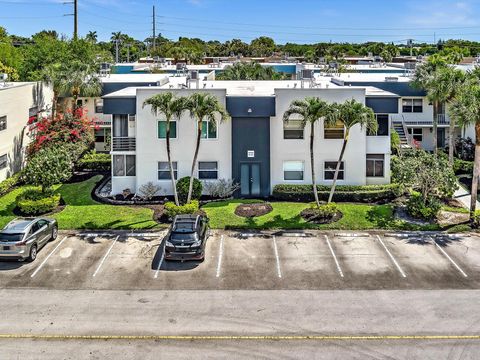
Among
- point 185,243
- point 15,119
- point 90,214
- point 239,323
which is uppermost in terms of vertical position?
point 15,119

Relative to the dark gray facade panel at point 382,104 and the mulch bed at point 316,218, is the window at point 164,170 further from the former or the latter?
the dark gray facade panel at point 382,104

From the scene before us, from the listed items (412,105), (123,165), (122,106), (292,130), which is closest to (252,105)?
(292,130)

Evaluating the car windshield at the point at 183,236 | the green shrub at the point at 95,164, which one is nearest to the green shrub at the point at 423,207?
the car windshield at the point at 183,236

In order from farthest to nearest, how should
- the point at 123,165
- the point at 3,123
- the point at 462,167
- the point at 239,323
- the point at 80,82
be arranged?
1. the point at 80,82
2. the point at 462,167
3. the point at 3,123
4. the point at 123,165
5. the point at 239,323

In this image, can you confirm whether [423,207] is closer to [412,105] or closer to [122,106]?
[412,105]

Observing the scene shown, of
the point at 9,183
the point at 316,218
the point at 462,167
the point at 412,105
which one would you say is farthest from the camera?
the point at 412,105

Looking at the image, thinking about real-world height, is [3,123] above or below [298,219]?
above

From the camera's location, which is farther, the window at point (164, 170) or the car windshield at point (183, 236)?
the window at point (164, 170)
